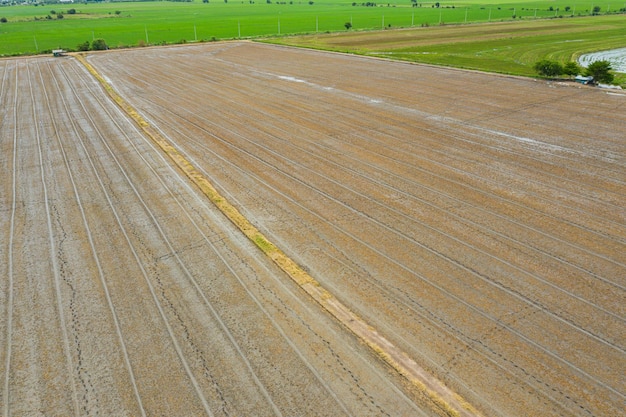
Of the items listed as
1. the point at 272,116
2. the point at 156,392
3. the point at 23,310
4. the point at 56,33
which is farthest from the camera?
the point at 56,33

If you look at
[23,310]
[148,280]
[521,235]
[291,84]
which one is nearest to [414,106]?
[291,84]

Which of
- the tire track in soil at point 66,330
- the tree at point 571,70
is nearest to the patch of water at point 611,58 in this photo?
the tree at point 571,70

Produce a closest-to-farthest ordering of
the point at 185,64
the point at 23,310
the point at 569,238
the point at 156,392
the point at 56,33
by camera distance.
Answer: the point at 156,392
the point at 23,310
the point at 569,238
the point at 185,64
the point at 56,33

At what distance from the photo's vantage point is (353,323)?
31.0ft

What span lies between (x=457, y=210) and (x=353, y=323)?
20.6ft

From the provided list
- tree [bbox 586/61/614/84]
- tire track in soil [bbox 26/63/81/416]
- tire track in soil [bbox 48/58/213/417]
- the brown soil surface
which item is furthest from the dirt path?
tire track in soil [bbox 26/63/81/416]

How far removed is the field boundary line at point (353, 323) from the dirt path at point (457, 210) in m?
0.19

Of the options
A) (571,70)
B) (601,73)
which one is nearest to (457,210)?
(601,73)

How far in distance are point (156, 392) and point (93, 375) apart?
51.0 inches

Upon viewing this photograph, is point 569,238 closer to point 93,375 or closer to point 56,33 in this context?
point 93,375

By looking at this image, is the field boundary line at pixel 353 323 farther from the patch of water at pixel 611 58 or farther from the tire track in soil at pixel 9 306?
the patch of water at pixel 611 58

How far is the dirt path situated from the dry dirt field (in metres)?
0.06

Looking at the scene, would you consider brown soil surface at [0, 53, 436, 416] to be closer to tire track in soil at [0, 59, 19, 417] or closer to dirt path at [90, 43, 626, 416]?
tire track in soil at [0, 59, 19, 417]

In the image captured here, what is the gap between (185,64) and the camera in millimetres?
43969
